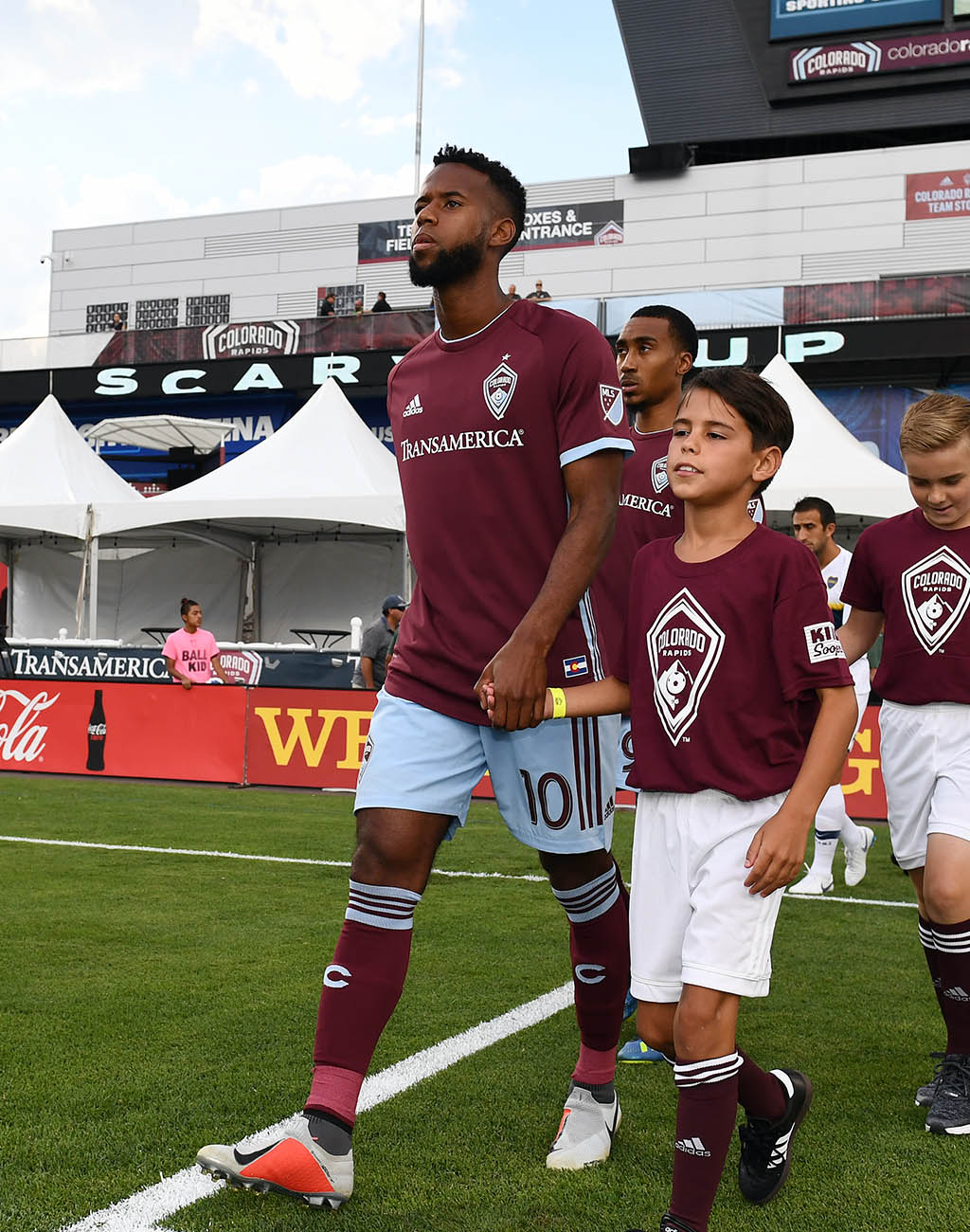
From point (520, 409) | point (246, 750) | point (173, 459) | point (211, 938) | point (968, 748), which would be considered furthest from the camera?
point (173, 459)

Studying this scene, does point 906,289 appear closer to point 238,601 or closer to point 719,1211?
point 238,601

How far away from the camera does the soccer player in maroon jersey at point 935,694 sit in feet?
11.7

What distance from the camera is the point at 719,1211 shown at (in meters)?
2.80

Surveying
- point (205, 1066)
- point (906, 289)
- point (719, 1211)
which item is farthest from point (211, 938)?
point (906, 289)

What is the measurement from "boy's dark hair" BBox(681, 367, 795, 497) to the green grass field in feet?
5.61

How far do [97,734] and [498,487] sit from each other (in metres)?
9.95

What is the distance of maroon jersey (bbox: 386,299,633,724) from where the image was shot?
3.07 meters

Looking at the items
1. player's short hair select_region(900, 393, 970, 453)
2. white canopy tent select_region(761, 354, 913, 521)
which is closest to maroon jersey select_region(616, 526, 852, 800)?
player's short hair select_region(900, 393, 970, 453)

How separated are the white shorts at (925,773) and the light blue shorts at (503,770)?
1.06 metres

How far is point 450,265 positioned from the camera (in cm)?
318

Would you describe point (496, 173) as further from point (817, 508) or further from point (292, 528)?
point (292, 528)

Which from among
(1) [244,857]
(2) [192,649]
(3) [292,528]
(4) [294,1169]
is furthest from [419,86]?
(4) [294,1169]

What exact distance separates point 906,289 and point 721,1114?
22275 millimetres

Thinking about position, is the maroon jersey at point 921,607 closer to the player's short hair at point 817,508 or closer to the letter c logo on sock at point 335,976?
the letter c logo on sock at point 335,976
